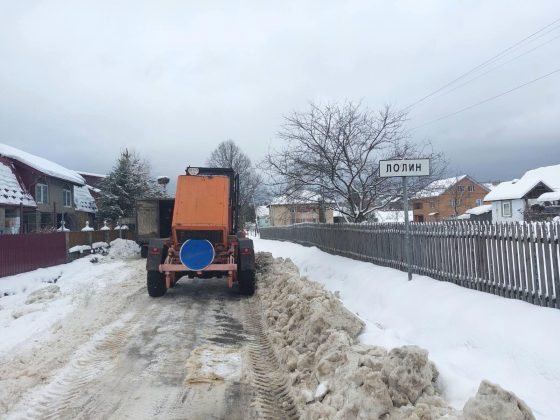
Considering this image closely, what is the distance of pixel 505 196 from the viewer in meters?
45.1

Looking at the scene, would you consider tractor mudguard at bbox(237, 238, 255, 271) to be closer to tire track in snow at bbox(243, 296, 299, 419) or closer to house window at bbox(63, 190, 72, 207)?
tire track in snow at bbox(243, 296, 299, 419)

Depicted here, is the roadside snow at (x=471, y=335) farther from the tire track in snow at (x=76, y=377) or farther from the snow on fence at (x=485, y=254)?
the tire track in snow at (x=76, y=377)

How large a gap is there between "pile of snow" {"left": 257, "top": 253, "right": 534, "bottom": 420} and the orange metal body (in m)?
5.00

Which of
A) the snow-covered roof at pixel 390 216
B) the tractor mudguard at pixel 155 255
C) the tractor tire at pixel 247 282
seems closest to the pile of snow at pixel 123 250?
the snow-covered roof at pixel 390 216

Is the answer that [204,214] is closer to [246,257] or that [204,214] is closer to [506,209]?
[246,257]

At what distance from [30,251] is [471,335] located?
17.1 meters

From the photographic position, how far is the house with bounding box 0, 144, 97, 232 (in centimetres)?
2902

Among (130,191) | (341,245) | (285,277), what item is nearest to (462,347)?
(285,277)

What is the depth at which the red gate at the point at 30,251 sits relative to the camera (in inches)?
646

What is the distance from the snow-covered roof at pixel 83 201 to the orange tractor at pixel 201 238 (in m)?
30.0

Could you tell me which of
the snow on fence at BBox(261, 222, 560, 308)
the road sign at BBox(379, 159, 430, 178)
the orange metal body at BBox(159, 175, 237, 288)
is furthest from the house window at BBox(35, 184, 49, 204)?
the road sign at BBox(379, 159, 430, 178)

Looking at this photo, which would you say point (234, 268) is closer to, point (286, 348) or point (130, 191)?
point (286, 348)

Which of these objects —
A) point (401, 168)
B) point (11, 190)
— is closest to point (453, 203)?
point (11, 190)

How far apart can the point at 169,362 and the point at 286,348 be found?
157 centimetres
